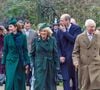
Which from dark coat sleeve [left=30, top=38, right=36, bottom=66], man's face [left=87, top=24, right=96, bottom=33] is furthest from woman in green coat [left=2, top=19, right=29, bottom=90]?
man's face [left=87, top=24, right=96, bottom=33]

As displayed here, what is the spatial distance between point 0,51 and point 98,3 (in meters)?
15.7

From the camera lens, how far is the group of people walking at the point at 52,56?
13.6m

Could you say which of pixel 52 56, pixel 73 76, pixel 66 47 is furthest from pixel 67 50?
pixel 52 56

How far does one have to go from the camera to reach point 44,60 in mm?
13922

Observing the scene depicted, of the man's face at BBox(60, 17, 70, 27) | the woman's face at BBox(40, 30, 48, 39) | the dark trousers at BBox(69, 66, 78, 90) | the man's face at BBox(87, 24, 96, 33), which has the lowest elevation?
the dark trousers at BBox(69, 66, 78, 90)

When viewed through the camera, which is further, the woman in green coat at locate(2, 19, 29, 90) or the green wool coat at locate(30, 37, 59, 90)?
the woman in green coat at locate(2, 19, 29, 90)

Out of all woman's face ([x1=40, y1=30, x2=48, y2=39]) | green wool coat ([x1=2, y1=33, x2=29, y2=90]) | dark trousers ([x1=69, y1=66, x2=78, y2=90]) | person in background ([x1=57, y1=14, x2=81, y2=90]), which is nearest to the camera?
woman's face ([x1=40, y1=30, x2=48, y2=39])

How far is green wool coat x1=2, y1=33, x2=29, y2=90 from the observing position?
46.3 ft

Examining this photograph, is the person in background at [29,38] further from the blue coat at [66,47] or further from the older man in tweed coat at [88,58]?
the older man in tweed coat at [88,58]

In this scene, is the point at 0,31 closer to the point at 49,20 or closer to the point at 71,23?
the point at 71,23

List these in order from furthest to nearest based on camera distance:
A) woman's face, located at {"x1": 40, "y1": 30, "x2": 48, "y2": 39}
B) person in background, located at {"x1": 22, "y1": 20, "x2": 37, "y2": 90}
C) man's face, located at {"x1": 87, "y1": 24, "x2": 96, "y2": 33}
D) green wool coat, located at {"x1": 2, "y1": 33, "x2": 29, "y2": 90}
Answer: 1. person in background, located at {"x1": 22, "y1": 20, "x2": 37, "y2": 90}
2. green wool coat, located at {"x1": 2, "y1": 33, "x2": 29, "y2": 90}
3. woman's face, located at {"x1": 40, "y1": 30, "x2": 48, "y2": 39}
4. man's face, located at {"x1": 87, "y1": 24, "x2": 96, "y2": 33}

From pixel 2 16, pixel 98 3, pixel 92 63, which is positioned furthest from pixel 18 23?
pixel 98 3

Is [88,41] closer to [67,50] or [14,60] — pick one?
[67,50]

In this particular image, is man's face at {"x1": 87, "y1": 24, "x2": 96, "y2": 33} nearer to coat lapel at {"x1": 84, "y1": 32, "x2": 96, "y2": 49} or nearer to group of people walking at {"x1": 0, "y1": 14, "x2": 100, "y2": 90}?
group of people walking at {"x1": 0, "y1": 14, "x2": 100, "y2": 90}
